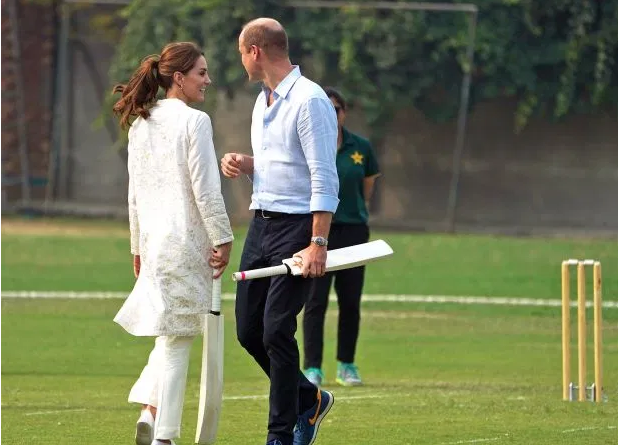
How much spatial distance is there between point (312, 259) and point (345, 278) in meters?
4.35

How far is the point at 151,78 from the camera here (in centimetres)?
811

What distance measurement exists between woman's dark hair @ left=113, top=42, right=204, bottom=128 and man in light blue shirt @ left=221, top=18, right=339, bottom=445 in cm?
33

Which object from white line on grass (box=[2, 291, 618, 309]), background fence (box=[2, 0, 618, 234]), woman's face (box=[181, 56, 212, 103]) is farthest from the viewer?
background fence (box=[2, 0, 618, 234])

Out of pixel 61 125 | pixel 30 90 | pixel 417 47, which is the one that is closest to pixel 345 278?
pixel 417 47

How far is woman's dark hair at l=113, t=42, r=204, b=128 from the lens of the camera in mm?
8047

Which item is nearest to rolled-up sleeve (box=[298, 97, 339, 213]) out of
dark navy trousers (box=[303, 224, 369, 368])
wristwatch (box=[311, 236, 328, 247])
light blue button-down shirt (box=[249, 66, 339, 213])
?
light blue button-down shirt (box=[249, 66, 339, 213])

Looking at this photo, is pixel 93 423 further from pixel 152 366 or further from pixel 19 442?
pixel 152 366

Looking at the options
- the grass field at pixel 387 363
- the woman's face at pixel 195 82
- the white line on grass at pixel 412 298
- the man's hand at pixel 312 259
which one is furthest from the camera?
the white line on grass at pixel 412 298

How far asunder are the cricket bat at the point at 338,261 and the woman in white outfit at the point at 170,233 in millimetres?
221

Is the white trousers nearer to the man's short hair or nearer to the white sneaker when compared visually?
the white sneaker

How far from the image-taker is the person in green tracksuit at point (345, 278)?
1184 centimetres

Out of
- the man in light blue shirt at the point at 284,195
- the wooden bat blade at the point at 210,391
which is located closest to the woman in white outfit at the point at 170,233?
the wooden bat blade at the point at 210,391

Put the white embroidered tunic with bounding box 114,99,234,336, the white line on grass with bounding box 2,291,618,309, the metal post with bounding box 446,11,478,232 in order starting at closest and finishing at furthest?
1. the white embroidered tunic with bounding box 114,99,234,336
2. the white line on grass with bounding box 2,291,618,309
3. the metal post with bounding box 446,11,478,232

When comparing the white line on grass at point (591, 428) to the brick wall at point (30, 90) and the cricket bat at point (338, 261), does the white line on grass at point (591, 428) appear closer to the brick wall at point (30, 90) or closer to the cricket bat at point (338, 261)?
the cricket bat at point (338, 261)
